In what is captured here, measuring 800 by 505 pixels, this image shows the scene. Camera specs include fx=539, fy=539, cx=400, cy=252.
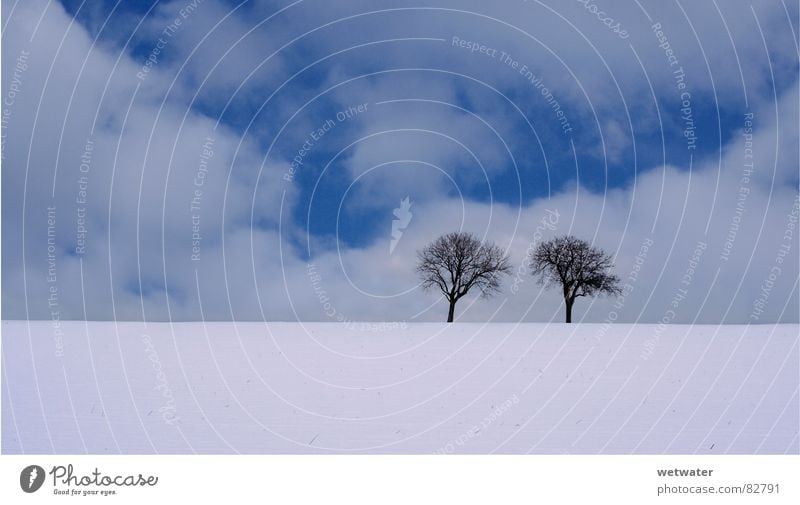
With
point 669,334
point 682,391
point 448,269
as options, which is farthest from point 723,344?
point 448,269

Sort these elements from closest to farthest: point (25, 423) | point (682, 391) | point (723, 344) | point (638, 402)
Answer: point (25, 423), point (638, 402), point (682, 391), point (723, 344)

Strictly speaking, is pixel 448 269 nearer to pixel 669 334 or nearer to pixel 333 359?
pixel 669 334

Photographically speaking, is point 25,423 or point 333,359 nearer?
point 25,423

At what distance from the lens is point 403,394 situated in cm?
1353

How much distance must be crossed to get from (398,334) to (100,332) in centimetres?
1348

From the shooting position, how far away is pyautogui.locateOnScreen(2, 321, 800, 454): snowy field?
10289 millimetres

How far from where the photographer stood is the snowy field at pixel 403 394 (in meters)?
10.3

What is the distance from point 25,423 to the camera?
11.1 meters

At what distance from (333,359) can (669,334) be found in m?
14.8

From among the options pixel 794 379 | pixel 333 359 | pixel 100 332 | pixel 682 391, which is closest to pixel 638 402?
pixel 682 391

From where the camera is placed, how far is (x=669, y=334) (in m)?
23.1
